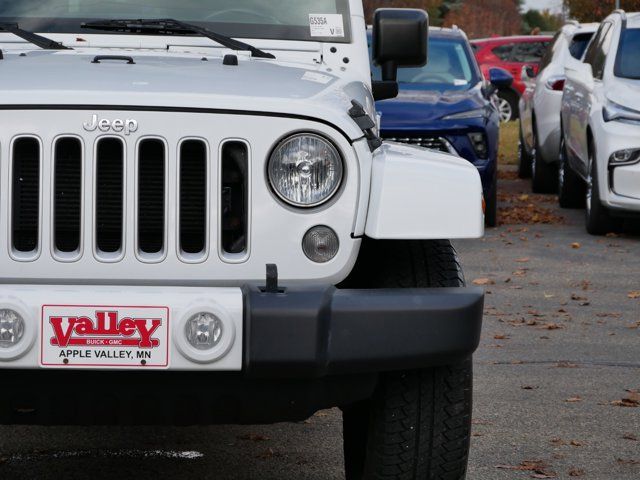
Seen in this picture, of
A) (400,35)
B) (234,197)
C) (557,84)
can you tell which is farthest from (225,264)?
(557,84)

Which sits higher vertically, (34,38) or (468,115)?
(34,38)

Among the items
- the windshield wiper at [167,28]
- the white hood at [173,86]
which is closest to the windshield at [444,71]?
the windshield wiper at [167,28]

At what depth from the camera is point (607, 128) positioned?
10938mm

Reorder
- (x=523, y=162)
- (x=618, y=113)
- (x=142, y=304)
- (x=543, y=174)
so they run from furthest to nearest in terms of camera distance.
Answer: (x=523, y=162), (x=543, y=174), (x=618, y=113), (x=142, y=304)

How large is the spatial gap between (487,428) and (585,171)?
6.64 meters

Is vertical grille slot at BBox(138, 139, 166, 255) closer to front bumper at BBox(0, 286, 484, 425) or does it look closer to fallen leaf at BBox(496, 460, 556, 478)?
front bumper at BBox(0, 286, 484, 425)

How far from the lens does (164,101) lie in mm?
3729

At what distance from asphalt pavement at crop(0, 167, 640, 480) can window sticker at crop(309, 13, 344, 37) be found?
1511 millimetres

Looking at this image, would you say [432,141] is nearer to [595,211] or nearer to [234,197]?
[595,211]

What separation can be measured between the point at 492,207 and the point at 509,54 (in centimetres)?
1486

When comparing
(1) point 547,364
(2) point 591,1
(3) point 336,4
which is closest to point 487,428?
(1) point 547,364

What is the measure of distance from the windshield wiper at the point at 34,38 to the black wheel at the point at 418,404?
58.4 inches

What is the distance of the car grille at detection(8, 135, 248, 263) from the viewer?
3686 mm

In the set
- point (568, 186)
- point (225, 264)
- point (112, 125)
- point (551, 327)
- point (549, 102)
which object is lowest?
point (568, 186)
